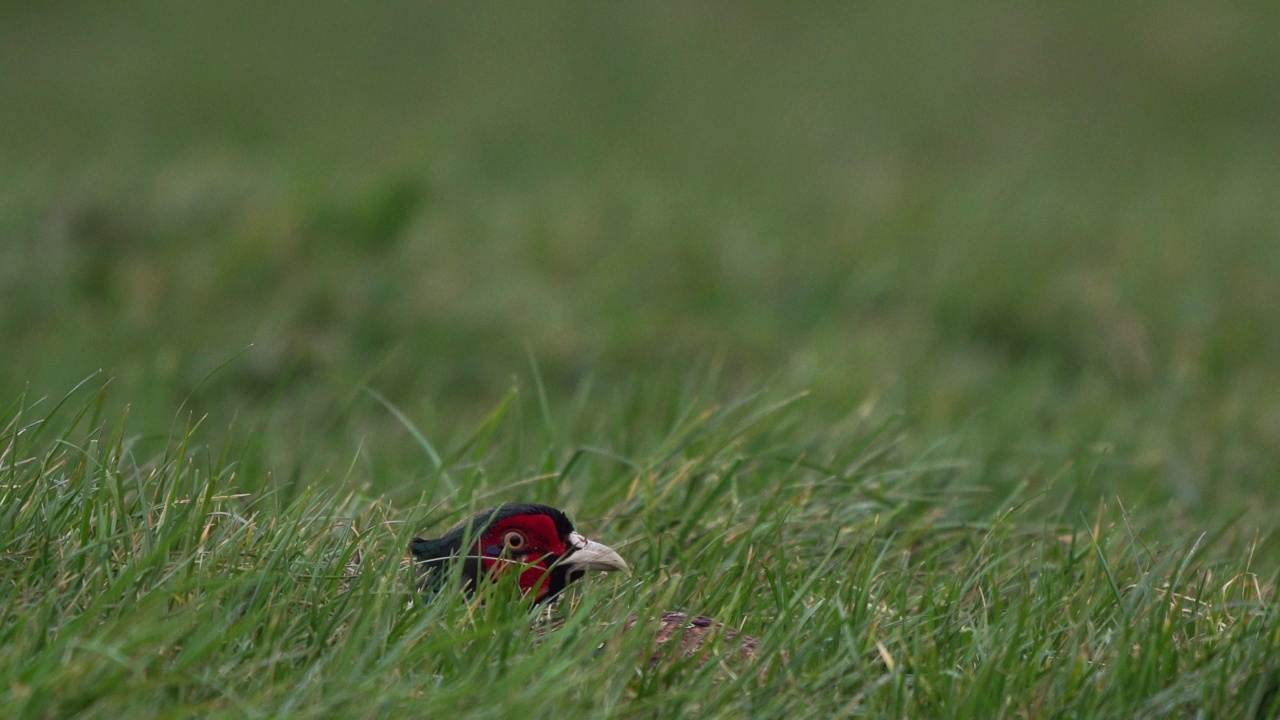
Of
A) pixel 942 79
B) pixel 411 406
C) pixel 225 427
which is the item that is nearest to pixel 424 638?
pixel 225 427

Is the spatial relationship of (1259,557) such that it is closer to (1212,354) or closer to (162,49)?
(1212,354)

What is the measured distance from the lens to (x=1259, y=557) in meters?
3.83

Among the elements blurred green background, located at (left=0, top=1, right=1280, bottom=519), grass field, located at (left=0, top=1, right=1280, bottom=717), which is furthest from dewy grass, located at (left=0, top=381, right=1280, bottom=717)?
blurred green background, located at (left=0, top=1, right=1280, bottom=519)

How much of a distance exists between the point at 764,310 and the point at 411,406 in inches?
86.7

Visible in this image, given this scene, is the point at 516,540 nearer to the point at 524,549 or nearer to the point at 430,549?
the point at 524,549

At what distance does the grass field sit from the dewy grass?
1 cm

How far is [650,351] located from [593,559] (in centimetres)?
355

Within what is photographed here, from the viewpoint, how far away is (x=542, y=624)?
278 centimetres

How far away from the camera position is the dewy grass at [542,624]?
89.5 inches

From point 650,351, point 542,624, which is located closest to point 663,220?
point 650,351

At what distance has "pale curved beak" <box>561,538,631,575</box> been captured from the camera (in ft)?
9.91

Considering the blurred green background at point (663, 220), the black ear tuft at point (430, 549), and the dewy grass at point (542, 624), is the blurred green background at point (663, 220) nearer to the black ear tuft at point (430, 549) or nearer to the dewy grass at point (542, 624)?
the black ear tuft at point (430, 549)

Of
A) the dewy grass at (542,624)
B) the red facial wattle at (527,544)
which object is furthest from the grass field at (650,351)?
the red facial wattle at (527,544)

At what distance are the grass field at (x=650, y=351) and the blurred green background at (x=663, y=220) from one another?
38mm
